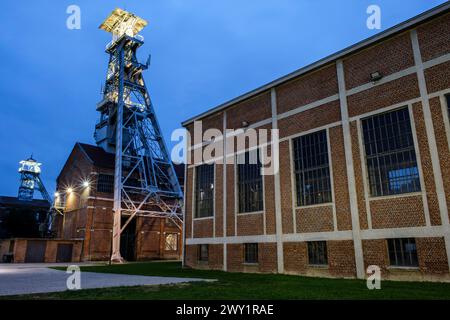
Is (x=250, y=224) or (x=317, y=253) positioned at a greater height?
(x=250, y=224)

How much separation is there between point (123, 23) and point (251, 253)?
4060cm

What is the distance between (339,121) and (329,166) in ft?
6.84

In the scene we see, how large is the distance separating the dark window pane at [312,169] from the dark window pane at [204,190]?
21.4 feet

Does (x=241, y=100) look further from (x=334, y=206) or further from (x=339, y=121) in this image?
(x=334, y=206)

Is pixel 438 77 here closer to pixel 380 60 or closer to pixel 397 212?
pixel 380 60

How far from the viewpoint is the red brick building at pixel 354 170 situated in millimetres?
12617

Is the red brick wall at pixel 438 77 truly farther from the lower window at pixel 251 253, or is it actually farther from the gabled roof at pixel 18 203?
the gabled roof at pixel 18 203

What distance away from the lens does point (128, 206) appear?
34.6m

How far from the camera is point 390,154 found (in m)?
13.8

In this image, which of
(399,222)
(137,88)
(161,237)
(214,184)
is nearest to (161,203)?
(161,237)

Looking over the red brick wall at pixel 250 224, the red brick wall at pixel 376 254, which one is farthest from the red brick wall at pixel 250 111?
the red brick wall at pixel 376 254

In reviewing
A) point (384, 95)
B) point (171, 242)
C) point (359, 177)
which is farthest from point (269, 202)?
point (171, 242)

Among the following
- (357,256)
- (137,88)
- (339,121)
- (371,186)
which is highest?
(137,88)

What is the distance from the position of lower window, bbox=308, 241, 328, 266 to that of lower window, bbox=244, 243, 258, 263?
10.8 feet
